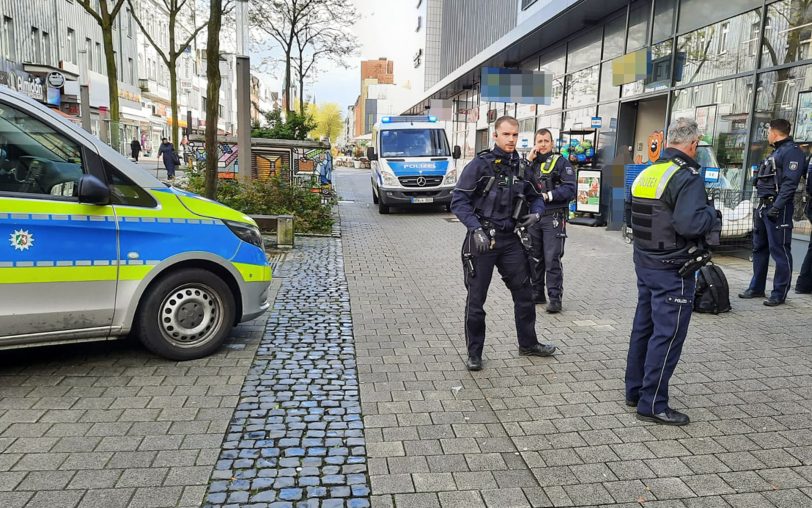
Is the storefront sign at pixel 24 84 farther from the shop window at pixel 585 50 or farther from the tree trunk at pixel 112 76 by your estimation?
the shop window at pixel 585 50

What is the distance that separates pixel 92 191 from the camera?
428 cm

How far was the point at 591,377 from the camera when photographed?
4.83 meters

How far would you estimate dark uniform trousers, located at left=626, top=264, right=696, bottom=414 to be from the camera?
388 centimetres

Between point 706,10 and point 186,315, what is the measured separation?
1177 centimetres

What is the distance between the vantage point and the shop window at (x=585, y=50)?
16766 millimetres

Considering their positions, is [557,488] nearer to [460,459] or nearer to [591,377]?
[460,459]

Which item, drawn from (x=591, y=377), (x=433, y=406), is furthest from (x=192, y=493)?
(x=591, y=377)

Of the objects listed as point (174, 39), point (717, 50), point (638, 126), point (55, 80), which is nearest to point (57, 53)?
point (55, 80)

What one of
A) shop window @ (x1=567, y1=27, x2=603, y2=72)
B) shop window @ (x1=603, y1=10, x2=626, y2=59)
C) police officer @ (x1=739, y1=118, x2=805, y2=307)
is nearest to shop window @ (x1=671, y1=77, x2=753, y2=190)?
shop window @ (x1=603, y1=10, x2=626, y2=59)

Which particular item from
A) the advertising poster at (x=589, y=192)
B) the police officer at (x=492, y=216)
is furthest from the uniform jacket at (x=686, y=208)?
the advertising poster at (x=589, y=192)

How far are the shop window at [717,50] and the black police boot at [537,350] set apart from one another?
813 cm

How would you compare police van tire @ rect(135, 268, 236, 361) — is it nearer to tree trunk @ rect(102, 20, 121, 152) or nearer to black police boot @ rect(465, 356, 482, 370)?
black police boot @ rect(465, 356, 482, 370)

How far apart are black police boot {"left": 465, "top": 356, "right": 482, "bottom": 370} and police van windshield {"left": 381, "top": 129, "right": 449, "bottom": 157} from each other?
42.7 ft

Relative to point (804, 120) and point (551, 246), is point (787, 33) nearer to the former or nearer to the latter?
point (804, 120)
